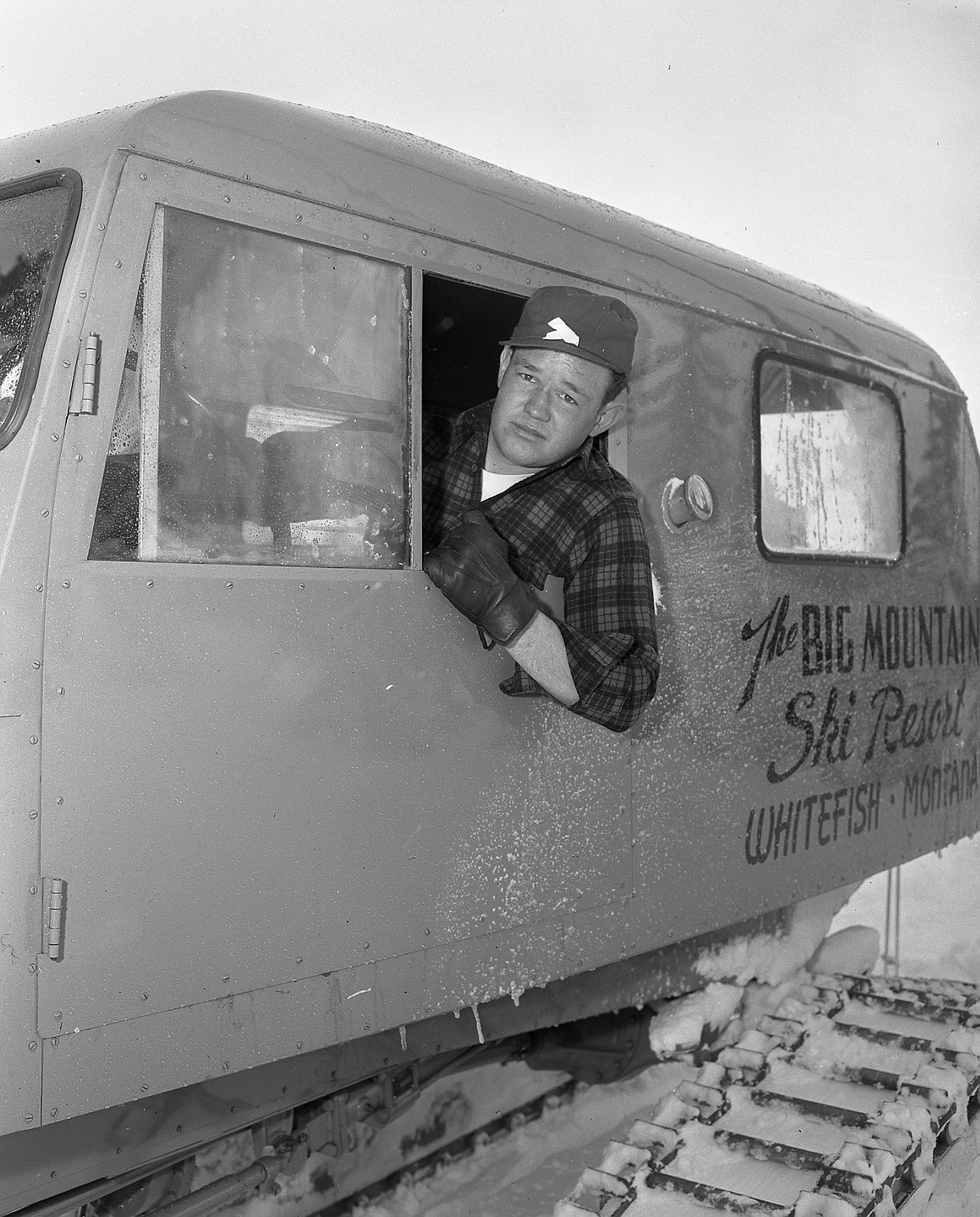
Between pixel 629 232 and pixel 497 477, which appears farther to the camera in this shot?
pixel 629 232

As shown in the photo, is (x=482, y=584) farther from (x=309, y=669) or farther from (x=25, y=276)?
(x=25, y=276)

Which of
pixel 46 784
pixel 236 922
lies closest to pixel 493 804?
pixel 236 922

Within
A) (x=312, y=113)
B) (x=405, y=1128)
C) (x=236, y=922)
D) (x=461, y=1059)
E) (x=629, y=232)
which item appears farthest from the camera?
(x=405, y=1128)

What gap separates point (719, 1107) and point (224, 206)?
106 inches

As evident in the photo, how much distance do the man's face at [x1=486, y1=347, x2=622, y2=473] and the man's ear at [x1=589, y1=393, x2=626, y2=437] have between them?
0.01 metres

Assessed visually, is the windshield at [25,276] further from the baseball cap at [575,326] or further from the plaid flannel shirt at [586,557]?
the plaid flannel shirt at [586,557]

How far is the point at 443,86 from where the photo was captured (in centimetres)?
1211

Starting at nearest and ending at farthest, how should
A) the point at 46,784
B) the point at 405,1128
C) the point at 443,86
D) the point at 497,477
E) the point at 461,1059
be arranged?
the point at 46,784 → the point at 497,477 → the point at 461,1059 → the point at 405,1128 → the point at 443,86

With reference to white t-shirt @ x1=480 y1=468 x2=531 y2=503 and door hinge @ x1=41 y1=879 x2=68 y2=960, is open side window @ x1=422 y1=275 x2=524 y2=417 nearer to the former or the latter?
white t-shirt @ x1=480 y1=468 x2=531 y2=503

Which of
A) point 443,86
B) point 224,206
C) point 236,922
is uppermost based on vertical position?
point 443,86

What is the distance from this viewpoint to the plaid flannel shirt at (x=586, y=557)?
307 cm

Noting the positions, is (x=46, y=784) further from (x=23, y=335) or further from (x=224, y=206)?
(x=224, y=206)

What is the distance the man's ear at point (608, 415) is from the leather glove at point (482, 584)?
52 cm

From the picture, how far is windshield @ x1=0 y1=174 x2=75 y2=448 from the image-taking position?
2375 millimetres
